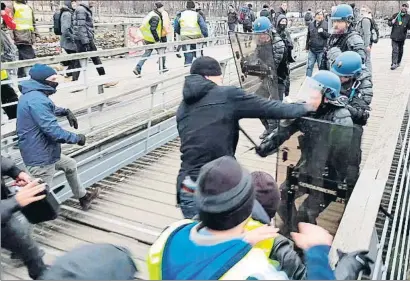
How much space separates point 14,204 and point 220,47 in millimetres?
11345

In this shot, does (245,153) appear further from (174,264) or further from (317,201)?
(174,264)

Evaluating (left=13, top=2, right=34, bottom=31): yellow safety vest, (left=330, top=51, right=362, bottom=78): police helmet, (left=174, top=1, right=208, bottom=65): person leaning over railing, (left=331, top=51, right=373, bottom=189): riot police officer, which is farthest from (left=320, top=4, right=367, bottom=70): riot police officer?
(left=13, top=2, right=34, bottom=31): yellow safety vest

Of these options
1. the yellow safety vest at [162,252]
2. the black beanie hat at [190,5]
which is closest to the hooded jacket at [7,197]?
the yellow safety vest at [162,252]

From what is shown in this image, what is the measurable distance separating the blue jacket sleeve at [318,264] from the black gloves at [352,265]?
0.21m

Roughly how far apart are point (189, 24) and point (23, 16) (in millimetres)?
3227

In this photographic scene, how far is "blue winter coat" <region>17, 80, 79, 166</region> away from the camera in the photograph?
3.58 m

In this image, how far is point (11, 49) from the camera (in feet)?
20.3

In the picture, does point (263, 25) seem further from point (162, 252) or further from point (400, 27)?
point (400, 27)

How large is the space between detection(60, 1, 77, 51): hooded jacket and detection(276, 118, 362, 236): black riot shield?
17.7 feet

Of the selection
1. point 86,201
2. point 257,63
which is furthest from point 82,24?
point 86,201

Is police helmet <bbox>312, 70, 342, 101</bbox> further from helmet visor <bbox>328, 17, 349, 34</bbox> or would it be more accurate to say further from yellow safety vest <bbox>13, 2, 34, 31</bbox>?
yellow safety vest <bbox>13, 2, 34, 31</bbox>

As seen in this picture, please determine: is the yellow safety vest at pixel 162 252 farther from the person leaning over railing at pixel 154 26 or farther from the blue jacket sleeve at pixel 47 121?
the person leaning over railing at pixel 154 26

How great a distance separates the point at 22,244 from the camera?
2834 mm

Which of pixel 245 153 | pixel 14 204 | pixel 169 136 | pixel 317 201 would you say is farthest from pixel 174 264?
pixel 169 136
